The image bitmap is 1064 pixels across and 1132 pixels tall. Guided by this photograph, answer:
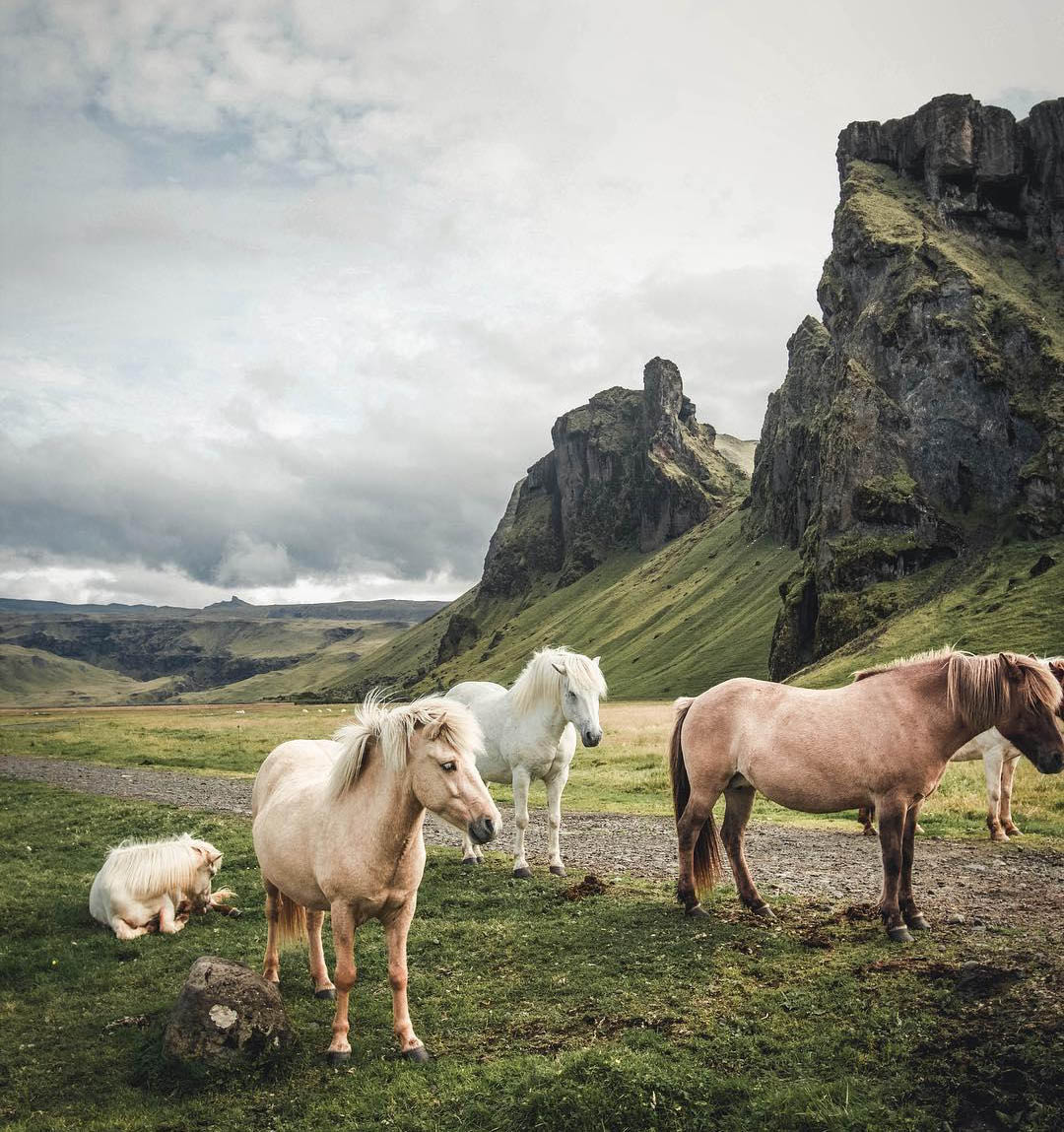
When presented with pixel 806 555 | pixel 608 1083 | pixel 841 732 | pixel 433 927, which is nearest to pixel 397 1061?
pixel 608 1083

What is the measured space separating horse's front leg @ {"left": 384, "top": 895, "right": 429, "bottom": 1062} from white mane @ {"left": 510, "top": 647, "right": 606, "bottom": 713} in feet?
22.1

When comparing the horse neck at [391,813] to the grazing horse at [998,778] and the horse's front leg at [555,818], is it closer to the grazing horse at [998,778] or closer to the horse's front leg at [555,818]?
the horse's front leg at [555,818]

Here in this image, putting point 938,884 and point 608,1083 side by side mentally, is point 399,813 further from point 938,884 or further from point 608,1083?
point 938,884

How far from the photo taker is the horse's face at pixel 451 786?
7.70 metres

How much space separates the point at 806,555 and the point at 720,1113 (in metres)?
141

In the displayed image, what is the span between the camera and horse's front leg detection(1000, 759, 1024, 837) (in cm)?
1773

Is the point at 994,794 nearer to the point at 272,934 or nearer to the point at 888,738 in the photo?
the point at 888,738

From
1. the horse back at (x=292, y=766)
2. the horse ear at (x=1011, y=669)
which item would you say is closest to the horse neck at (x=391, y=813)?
the horse back at (x=292, y=766)

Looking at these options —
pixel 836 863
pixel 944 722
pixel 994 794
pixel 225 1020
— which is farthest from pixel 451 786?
pixel 994 794

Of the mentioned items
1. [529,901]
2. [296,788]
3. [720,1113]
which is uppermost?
[296,788]

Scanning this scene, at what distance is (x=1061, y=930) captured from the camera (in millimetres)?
9977

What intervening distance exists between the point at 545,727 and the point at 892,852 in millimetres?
6881

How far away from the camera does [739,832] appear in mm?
12336

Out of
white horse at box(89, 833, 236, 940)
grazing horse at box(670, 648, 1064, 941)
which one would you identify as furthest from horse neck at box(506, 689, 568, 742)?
white horse at box(89, 833, 236, 940)
